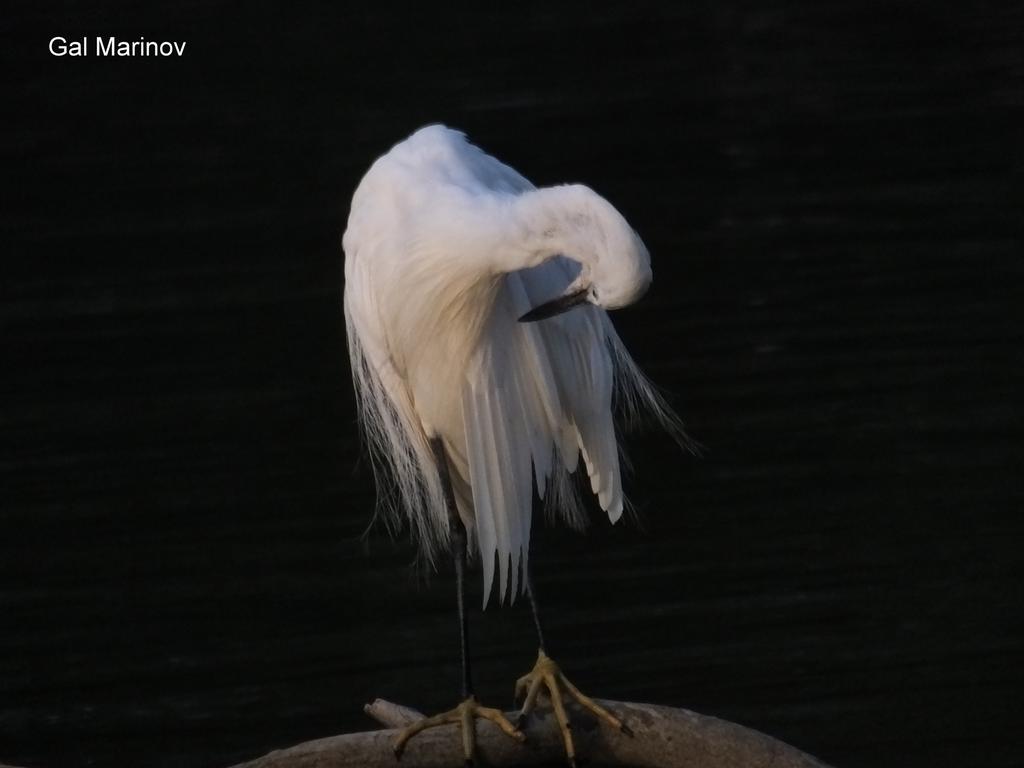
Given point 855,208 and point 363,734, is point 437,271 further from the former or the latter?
point 855,208

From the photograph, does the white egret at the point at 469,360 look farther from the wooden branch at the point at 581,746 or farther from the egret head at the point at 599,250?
the egret head at the point at 599,250

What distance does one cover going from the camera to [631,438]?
23.9 feet

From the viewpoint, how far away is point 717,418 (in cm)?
726

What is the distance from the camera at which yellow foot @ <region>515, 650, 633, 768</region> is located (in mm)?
3772

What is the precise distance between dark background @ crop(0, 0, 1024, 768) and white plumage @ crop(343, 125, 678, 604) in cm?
136

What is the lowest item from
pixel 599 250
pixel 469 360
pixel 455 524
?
pixel 455 524

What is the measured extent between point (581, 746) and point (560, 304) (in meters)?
0.87

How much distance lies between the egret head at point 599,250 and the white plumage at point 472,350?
475 mm

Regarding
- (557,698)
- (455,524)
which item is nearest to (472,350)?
(455,524)

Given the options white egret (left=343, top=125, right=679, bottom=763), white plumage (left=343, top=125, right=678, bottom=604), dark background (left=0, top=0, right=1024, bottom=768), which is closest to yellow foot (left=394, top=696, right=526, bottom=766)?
white egret (left=343, top=125, right=679, bottom=763)

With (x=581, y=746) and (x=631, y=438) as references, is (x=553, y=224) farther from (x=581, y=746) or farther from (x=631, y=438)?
(x=631, y=438)

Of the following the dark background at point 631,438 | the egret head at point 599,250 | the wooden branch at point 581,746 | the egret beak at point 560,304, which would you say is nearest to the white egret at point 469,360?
the wooden branch at point 581,746

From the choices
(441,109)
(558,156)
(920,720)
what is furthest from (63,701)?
(441,109)

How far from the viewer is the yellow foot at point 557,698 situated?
12.4ft
